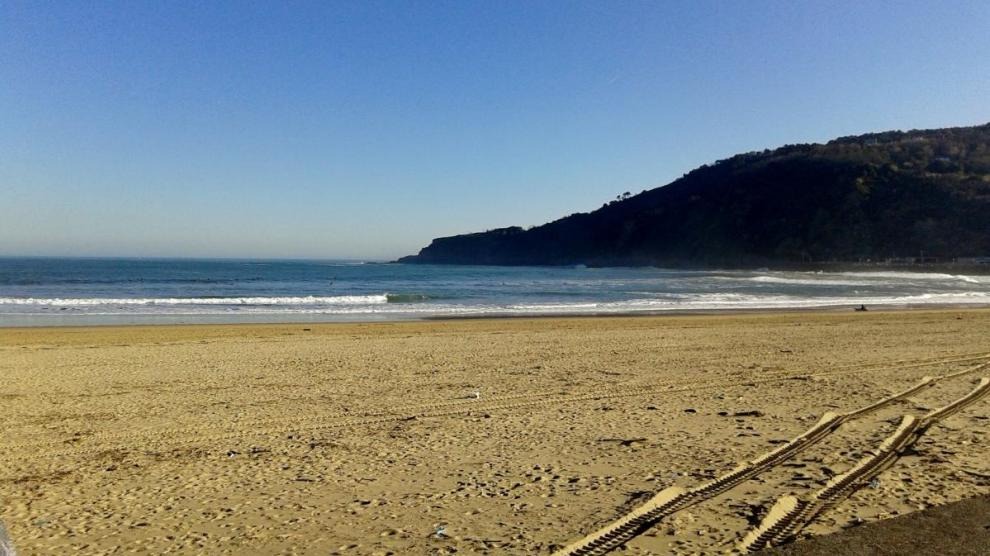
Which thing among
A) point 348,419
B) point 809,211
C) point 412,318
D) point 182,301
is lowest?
point 412,318

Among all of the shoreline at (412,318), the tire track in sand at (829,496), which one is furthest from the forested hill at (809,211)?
the tire track in sand at (829,496)

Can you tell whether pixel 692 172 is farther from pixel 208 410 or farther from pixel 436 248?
pixel 208 410

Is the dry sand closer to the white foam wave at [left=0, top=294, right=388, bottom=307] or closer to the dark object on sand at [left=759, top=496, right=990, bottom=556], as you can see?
the dark object on sand at [left=759, top=496, right=990, bottom=556]

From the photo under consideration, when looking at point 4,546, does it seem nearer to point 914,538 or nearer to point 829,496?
point 914,538

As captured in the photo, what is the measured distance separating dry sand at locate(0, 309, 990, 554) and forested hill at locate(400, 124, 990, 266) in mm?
76612

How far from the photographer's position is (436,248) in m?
162

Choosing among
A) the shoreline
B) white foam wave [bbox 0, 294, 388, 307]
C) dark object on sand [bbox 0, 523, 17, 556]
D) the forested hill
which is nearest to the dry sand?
dark object on sand [bbox 0, 523, 17, 556]

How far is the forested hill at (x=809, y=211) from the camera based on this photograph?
78.2 metres

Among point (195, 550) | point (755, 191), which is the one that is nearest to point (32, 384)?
point (195, 550)

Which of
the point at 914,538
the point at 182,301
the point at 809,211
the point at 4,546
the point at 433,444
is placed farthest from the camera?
the point at 809,211

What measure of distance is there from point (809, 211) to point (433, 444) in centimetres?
9260

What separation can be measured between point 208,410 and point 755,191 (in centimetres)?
10002

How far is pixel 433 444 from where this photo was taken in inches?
240

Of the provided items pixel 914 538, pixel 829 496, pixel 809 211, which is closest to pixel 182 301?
pixel 829 496
